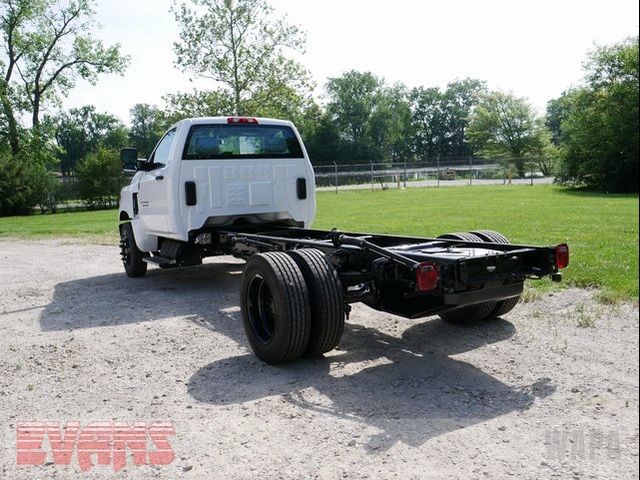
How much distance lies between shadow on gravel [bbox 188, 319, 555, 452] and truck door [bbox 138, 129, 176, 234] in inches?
148

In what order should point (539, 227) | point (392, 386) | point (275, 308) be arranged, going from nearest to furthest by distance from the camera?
point (392, 386)
point (275, 308)
point (539, 227)

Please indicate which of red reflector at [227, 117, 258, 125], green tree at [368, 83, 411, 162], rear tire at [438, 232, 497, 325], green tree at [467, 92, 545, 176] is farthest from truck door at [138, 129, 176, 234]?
green tree at [368, 83, 411, 162]

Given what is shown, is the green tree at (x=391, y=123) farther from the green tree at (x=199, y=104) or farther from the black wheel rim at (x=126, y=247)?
the black wheel rim at (x=126, y=247)

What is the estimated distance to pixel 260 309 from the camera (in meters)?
5.45

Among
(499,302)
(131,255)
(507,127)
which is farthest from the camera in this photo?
(507,127)

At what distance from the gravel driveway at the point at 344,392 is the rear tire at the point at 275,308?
197 millimetres

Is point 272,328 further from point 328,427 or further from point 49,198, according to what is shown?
point 49,198

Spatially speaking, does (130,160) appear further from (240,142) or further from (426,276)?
(426,276)

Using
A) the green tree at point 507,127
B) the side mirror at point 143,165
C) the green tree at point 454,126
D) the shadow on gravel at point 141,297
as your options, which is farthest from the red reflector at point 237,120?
the green tree at point 454,126

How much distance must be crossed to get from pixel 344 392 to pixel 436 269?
110 cm

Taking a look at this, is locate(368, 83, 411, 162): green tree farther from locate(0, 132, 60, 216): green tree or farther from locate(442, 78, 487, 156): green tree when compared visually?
locate(0, 132, 60, 216): green tree

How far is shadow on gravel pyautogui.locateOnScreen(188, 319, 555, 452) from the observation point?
390cm

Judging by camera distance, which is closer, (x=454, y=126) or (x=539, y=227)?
(x=539, y=227)

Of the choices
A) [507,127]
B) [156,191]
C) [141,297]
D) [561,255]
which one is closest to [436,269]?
[561,255]
